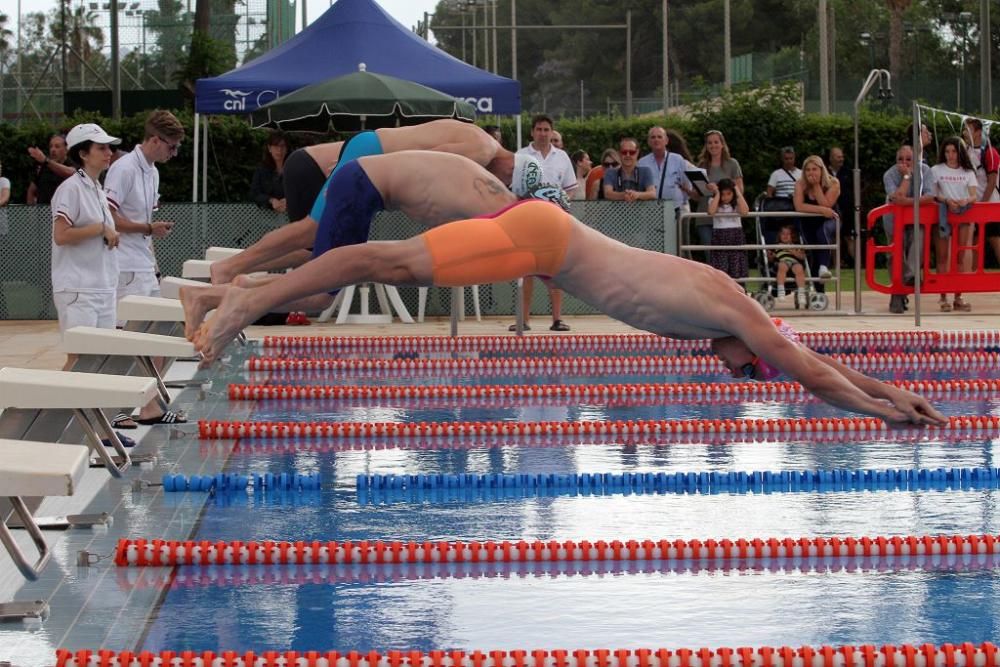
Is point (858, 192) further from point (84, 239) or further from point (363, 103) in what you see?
point (84, 239)

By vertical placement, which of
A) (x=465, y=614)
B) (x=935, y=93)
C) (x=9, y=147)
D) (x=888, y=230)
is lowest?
(x=465, y=614)

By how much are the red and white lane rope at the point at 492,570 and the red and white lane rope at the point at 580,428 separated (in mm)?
2889

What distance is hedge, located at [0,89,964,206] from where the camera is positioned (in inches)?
805

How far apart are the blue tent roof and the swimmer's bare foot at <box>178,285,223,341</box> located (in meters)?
9.23

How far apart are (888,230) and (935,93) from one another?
2897 cm

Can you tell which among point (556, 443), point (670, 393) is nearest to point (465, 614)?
point (556, 443)

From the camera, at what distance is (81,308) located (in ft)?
26.3

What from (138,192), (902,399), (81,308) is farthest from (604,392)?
(902,399)

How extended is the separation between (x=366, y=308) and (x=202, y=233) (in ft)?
5.92

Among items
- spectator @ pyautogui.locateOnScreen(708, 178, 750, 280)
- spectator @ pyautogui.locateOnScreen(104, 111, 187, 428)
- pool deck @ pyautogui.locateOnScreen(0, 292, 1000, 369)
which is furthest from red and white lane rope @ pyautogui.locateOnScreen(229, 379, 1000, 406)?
spectator @ pyautogui.locateOnScreen(708, 178, 750, 280)

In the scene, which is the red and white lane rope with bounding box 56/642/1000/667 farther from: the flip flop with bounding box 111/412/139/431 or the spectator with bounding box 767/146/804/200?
the spectator with bounding box 767/146/804/200

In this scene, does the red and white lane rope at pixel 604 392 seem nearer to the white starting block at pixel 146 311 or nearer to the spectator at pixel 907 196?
the white starting block at pixel 146 311

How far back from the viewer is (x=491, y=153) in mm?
7715

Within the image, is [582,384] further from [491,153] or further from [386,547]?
[386,547]
